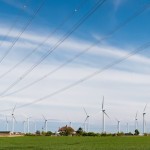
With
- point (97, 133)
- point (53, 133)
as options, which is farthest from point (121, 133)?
point (53, 133)

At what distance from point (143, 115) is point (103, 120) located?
1182 inches

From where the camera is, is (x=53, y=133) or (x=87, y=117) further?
(x=53, y=133)

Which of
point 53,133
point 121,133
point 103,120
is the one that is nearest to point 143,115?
point 121,133

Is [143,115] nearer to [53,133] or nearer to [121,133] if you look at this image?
[121,133]

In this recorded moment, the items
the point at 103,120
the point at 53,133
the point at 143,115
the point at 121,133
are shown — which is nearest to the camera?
the point at 103,120

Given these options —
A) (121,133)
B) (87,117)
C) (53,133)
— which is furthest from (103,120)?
(53,133)

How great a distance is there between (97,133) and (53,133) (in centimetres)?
3150

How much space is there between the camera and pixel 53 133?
Answer: 192000 millimetres

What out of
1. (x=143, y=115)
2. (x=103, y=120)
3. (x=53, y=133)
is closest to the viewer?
(x=103, y=120)

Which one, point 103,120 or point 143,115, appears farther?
point 143,115

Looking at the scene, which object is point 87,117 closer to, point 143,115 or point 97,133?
point 97,133

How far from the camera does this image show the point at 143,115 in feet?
534

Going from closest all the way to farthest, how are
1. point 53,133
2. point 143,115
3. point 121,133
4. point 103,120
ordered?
1. point 103,120
2. point 143,115
3. point 121,133
4. point 53,133

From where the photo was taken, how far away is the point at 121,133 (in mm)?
173375
